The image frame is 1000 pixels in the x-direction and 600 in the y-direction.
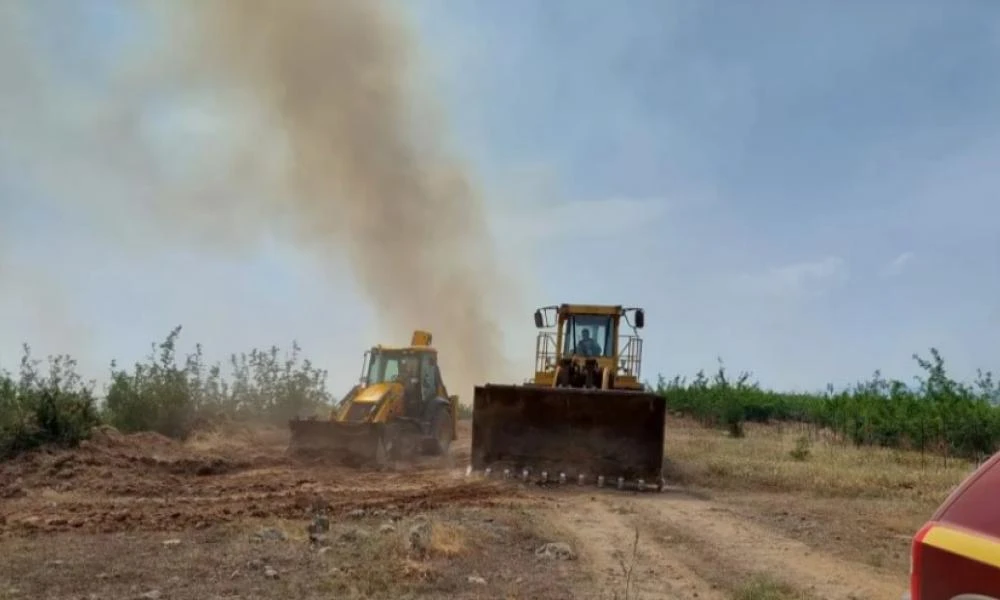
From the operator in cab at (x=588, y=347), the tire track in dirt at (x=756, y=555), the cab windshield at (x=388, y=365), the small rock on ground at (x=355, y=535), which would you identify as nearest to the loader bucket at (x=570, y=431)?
the tire track in dirt at (x=756, y=555)

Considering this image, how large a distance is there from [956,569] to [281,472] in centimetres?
1258

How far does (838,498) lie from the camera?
13.1 meters

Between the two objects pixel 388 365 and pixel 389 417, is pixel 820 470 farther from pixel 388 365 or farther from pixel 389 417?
pixel 388 365

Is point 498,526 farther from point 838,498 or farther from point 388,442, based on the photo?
point 388,442

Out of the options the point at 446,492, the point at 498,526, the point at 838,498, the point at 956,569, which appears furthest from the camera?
the point at 838,498

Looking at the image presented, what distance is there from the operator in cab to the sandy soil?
143 inches

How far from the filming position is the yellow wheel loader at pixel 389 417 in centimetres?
1603

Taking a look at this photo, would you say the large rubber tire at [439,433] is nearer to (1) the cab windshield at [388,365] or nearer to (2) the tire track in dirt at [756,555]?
(1) the cab windshield at [388,365]

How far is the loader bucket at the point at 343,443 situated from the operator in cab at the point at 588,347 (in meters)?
4.02

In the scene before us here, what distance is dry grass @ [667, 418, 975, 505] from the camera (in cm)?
1386

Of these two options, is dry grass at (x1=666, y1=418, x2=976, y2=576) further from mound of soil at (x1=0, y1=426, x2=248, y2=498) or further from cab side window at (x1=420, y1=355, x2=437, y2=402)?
mound of soil at (x1=0, y1=426, x2=248, y2=498)

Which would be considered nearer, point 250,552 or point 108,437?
point 250,552

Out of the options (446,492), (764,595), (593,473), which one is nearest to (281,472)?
(446,492)

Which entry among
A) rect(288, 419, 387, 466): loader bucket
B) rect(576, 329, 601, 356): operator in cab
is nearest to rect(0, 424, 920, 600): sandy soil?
rect(288, 419, 387, 466): loader bucket
